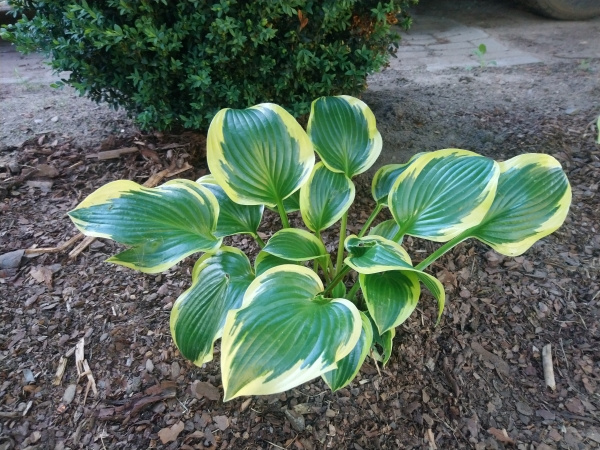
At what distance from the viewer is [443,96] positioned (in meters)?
2.45

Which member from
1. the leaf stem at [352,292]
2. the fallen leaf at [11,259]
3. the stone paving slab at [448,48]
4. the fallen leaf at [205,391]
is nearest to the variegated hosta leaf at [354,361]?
the leaf stem at [352,292]

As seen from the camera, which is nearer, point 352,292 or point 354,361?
point 354,361

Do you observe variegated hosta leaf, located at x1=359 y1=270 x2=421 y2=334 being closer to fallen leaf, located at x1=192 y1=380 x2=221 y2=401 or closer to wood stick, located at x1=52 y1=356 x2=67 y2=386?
fallen leaf, located at x1=192 y1=380 x2=221 y2=401

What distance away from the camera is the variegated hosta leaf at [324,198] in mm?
1179

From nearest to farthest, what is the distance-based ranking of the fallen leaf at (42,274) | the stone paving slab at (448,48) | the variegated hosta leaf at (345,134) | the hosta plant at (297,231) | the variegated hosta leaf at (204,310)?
the hosta plant at (297,231), the variegated hosta leaf at (204,310), the variegated hosta leaf at (345,134), the fallen leaf at (42,274), the stone paving slab at (448,48)

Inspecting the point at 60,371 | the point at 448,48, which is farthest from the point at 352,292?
the point at 448,48

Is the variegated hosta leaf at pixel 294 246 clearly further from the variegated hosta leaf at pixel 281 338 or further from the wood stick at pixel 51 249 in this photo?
the wood stick at pixel 51 249

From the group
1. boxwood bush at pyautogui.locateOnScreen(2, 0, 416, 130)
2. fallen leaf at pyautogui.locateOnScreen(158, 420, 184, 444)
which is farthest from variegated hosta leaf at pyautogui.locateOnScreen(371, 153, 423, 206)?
fallen leaf at pyautogui.locateOnScreen(158, 420, 184, 444)

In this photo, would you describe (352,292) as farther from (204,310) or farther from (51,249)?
(51,249)

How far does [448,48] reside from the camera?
345cm

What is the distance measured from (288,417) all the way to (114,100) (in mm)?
1335

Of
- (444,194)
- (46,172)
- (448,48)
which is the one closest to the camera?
(444,194)

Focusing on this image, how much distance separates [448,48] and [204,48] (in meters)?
2.50

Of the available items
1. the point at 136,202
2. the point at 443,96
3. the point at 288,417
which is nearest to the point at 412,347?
the point at 288,417
